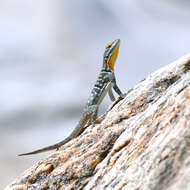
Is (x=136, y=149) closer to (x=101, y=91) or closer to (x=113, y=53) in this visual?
(x=101, y=91)

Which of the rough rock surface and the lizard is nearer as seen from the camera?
the rough rock surface

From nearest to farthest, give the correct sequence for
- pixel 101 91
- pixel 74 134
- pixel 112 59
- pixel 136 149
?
pixel 136 149 < pixel 74 134 < pixel 101 91 < pixel 112 59

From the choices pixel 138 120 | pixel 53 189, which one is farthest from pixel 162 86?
pixel 53 189

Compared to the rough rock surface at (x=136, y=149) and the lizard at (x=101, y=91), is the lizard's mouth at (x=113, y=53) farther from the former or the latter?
the rough rock surface at (x=136, y=149)

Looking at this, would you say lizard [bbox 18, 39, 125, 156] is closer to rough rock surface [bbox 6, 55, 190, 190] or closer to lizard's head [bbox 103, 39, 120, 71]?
lizard's head [bbox 103, 39, 120, 71]

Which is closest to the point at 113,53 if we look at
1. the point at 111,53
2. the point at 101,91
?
the point at 111,53

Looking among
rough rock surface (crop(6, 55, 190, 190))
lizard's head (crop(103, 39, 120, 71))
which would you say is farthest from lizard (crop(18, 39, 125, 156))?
rough rock surface (crop(6, 55, 190, 190))

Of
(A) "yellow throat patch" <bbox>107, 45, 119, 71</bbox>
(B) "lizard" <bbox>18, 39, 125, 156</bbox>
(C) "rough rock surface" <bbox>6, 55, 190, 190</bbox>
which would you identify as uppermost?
(A) "yellow throat patch" <bbox>107, 45, 119, 71</bbox>

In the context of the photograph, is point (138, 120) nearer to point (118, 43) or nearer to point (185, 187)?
point (185, 187)
